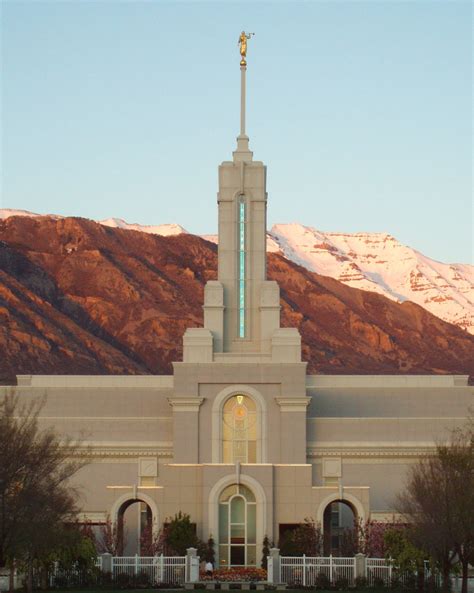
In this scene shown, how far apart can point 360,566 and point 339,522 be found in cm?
1600

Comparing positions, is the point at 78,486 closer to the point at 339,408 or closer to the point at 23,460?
the point at 339,408

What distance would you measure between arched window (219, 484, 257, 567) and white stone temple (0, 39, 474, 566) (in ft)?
0.17

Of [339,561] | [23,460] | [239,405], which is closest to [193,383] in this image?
[239,405]

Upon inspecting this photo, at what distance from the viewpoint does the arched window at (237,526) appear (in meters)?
79.4

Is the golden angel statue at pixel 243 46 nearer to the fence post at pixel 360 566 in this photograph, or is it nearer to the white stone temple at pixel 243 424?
the white stone temple at pixel 243 424

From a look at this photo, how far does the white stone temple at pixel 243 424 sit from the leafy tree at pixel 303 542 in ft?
6.90

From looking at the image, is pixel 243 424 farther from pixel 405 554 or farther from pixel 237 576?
pixel 405 554

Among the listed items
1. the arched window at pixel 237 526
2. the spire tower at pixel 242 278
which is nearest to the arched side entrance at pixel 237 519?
the arched window at pixel 237 526

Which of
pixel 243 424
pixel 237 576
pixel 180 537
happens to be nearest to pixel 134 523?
pixel 243 424

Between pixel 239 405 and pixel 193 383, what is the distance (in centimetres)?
270

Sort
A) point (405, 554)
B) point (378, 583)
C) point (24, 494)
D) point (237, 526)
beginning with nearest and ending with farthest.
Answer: point (24, 494)
point (405, 554)
point (378, 583)
point (237, 526)

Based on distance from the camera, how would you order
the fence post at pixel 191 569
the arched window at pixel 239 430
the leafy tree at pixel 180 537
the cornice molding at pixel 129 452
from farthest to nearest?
the cornice molding at pixel 129 452 → the arched window at pixel 239 430 → the leafy tree at pixel 180 537 → the fence post at pixel 191 569

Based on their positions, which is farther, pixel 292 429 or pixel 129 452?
pixel 129 452

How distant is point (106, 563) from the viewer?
71062mm
